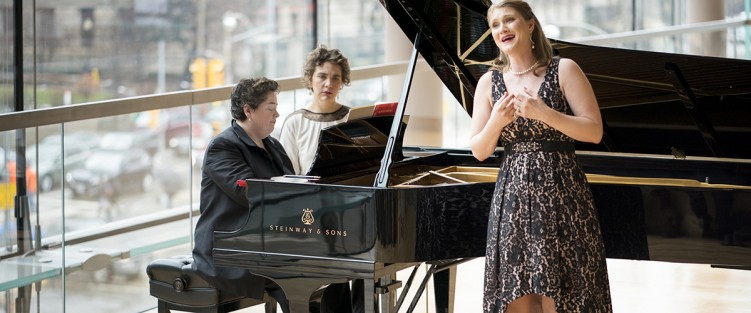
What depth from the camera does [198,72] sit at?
14523mm

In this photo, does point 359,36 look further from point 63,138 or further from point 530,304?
point 530,304

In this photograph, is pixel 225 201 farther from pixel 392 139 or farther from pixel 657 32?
pixel 657 32

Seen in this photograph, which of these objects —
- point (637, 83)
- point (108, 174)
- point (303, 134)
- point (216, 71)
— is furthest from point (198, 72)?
point (637, 83)

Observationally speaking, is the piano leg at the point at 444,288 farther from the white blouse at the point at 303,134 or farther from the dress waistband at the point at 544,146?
the dress waistband at the point at 544,146

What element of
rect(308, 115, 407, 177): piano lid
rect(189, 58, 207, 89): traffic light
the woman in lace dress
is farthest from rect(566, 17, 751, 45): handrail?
the woman in lace dress

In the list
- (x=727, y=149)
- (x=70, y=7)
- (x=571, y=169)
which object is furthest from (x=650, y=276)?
(x=70, y=7)

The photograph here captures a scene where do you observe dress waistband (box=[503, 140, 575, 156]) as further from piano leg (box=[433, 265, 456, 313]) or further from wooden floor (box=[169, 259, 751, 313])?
wooden floor (box=[169, 259, 751, 313])

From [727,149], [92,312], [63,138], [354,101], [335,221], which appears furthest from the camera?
[354,101]

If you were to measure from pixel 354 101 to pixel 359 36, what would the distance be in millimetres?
5265

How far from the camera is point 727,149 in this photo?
4504 mm

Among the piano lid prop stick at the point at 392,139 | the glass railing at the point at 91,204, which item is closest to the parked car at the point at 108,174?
the glass railing at the point at 91,204

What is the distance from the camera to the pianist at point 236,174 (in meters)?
4.04

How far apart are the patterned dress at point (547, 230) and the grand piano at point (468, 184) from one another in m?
0.37

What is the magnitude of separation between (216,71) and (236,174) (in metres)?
10.9
